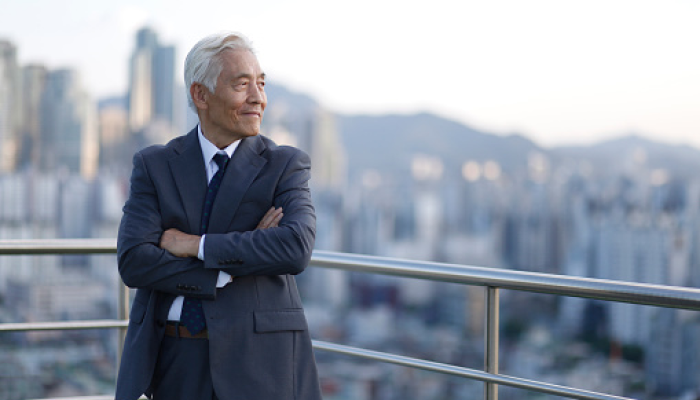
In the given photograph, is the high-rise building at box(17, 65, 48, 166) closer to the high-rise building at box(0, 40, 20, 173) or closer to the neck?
the high-rise building at box(0, 40, 20, 173)

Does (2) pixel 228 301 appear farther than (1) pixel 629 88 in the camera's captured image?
No

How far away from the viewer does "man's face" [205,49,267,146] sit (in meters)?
1.54

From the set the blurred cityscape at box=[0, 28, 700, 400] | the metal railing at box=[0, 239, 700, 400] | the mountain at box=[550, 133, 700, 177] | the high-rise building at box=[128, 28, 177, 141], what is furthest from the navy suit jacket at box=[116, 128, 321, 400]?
the mountain at box=[550, 133, 700, 177]

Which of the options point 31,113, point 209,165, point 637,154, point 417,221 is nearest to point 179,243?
point 209,165

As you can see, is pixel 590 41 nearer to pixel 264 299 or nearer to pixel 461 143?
pixel 461 143

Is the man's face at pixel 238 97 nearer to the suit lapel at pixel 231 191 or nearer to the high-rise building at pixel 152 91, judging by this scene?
the suit lapel at pixel 231 191

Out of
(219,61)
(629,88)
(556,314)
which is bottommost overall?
(556,314)

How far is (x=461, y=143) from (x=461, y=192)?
4.73 metres

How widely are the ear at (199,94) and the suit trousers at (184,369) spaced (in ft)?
1.64

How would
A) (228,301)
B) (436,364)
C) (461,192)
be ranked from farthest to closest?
(461,192) → (436,364) → (228,301)

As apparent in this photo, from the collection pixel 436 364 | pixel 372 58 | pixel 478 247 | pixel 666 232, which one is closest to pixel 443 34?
pixel 372 58

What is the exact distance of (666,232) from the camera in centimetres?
3969

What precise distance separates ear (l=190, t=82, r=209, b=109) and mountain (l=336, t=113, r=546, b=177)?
39.7 m

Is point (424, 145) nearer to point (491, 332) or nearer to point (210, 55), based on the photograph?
point (491, 332)
